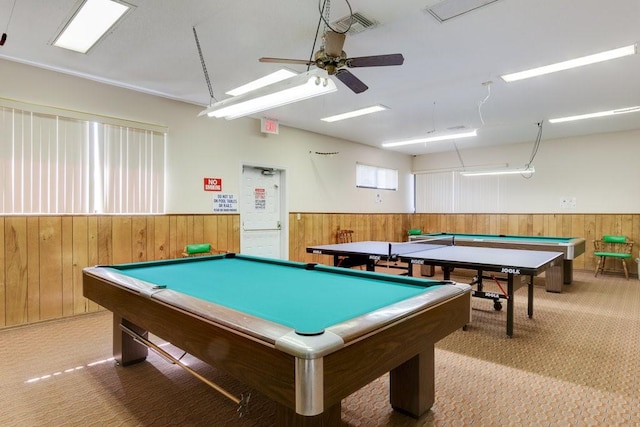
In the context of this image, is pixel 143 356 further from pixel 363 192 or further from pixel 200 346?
pixel 363 192

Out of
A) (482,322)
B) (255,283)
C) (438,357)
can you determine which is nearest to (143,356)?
(255,283)

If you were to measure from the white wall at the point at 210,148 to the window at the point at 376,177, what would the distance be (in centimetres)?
15

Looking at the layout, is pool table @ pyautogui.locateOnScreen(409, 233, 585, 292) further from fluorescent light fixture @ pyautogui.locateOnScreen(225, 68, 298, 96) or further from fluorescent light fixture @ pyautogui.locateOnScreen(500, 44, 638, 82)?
fluorescent light fixture @ pyautogui.locateOnScreen(225, 68, 298, 96)

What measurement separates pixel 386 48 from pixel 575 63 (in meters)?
2.00

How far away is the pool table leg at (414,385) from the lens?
206 centimetres

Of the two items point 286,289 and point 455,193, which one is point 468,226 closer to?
point 455,193

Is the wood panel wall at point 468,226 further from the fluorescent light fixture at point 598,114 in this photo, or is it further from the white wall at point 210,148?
the fluorescent light fixture at point 598,114

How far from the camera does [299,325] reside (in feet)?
4.60

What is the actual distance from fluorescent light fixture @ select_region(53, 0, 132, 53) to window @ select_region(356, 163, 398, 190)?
5.61 meters

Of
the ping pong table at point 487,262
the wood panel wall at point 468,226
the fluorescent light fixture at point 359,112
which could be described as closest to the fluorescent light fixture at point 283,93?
the ping pong table at point 487,262

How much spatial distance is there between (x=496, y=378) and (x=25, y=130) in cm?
507

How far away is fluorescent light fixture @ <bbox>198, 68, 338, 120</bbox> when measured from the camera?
7.19 ft

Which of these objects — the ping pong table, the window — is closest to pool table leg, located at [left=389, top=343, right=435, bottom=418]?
the ping pong table

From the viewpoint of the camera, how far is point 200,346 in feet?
4.98
